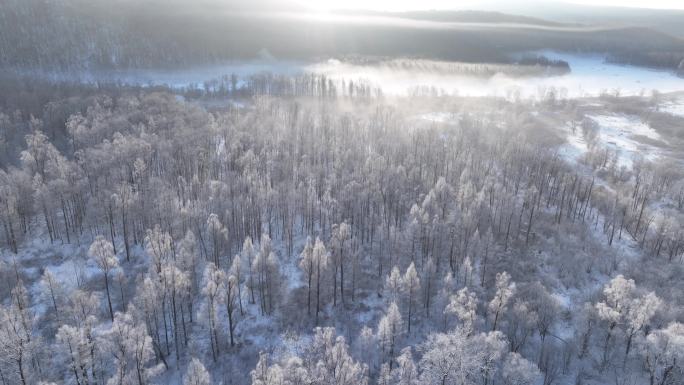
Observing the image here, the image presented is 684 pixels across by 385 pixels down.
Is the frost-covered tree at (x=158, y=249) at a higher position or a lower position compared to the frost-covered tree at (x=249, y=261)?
higher

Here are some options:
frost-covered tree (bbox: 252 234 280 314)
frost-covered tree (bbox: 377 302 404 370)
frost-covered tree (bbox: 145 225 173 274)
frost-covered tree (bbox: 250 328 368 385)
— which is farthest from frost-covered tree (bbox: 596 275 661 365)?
frost-covered tree (bbox: 145 225 173 274)

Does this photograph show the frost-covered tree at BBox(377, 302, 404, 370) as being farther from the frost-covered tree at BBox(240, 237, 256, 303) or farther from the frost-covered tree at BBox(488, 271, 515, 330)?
the frost-covered tree at BBox(240, 237, 256, 303)

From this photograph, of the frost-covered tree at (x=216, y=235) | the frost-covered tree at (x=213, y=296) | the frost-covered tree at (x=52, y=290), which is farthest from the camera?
the frost-covered tree at (x=216, y=235)

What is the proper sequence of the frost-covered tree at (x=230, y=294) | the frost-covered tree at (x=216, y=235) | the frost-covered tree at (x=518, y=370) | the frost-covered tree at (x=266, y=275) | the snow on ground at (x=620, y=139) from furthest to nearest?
the snow on ground at (x=620, y=139)
the frost-covered tree at (x=216, y=235)
the frost-covered tree at (x=266, y=275)
the frost-covered tree at (x=230, y=294)
the frost-covered tree at (x=518, y=370)

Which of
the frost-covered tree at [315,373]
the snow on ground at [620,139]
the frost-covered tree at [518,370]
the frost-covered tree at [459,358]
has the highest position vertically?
the snow on ground at [620,139]

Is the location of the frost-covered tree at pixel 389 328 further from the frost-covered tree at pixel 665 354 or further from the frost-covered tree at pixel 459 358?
the frost-covered tree at pixel 665 354

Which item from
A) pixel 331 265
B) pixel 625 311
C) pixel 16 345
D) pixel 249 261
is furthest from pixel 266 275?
pixel 625 311

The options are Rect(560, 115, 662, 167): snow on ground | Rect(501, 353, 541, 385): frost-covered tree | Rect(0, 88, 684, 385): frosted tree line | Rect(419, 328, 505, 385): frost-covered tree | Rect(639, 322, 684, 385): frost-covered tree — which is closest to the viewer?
Rect(419, 328, 505, 385): frost-covered tree

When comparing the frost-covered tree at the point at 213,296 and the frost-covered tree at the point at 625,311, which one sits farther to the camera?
the frost-covered tree at the point at 213,296

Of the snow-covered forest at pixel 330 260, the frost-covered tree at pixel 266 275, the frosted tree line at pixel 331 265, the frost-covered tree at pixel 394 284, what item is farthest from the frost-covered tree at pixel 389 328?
the frost-covered tree at pixel 266 275
